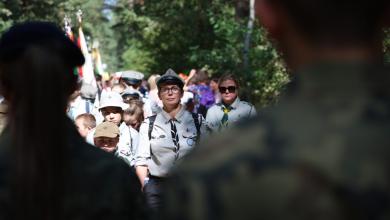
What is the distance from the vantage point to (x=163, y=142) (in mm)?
7871

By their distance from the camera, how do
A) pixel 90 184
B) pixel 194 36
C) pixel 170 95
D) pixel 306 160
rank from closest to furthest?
1. pixel 306 160
2. pixel 90 184
3. pixel 170 95
4. pixel 194 36

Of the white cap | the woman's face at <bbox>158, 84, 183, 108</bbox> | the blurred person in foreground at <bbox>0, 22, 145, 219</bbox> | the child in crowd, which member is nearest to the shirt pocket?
the woman's face at <bbox>158, 84, 183, 108</bbox>

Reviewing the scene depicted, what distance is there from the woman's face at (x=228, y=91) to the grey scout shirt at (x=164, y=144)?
1461 millimetres

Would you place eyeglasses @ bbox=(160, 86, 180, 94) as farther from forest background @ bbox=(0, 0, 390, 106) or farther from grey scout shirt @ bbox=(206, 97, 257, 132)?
forest background @ bbox=(0, 0, 390, 106)

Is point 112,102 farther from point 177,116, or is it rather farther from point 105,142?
point 177,116

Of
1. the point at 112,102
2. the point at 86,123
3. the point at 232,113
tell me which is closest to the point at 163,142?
the point at 86,123

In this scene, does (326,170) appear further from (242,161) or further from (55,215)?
(55,215)

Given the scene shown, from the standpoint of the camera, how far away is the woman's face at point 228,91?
9406 millimetres

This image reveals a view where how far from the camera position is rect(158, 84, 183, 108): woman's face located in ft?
26.9

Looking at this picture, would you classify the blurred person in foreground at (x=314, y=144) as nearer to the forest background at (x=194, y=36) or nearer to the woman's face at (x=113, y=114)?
the woman's face at (x=113, y=114)

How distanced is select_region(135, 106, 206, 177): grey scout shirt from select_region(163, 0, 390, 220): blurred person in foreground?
5.81 meters

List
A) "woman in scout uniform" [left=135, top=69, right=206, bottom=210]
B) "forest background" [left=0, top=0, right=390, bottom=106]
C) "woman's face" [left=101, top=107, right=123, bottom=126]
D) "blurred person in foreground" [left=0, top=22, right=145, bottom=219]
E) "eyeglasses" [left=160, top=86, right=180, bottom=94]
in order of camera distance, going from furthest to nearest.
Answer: "forest background" [left=0, top=0, right=390, bottom=106], "woman's face" [left=101, top=107, right=123, bottom=126], "eyeglasses" [left=160, top=86, right=180, bottom=94], "woman in scout uniform" [left=135, top=69, right=206, bottom=210], "blurred person in foreground" [left=0, top=22, right=145, bottom=219]

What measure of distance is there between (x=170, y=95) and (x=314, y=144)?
6.45m

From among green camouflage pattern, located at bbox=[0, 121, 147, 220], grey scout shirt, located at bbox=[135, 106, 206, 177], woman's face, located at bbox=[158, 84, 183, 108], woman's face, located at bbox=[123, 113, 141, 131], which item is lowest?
green camouflage pattern, located at bbox=[0, 121, 147, 220]
